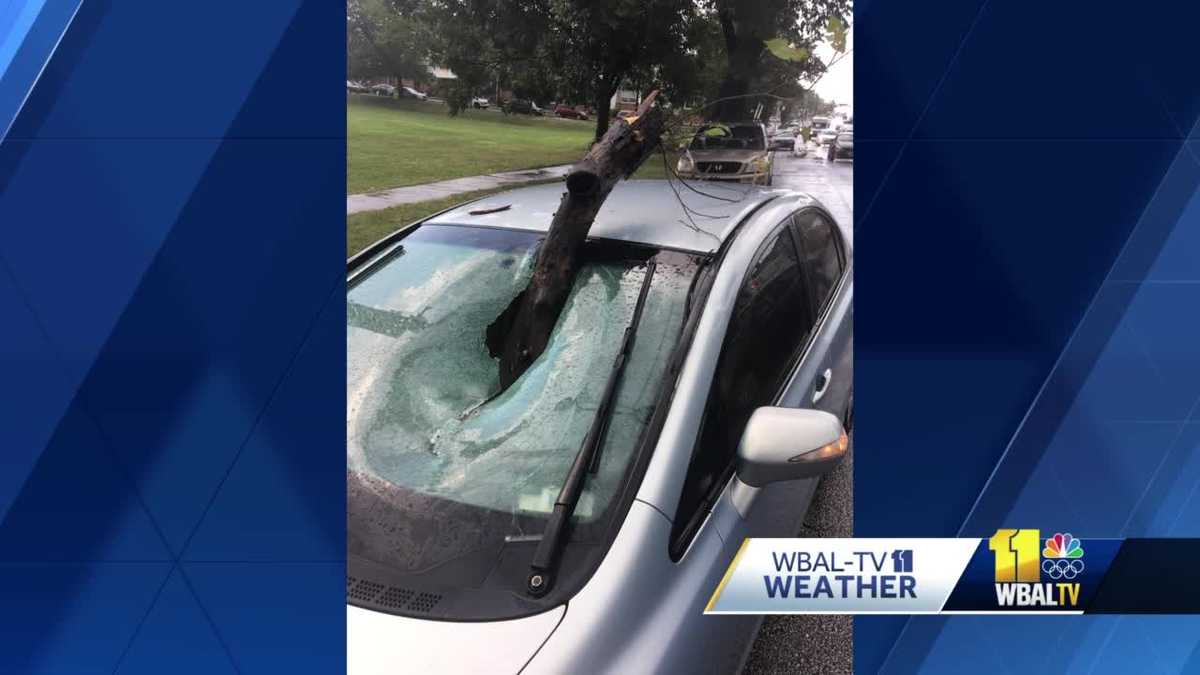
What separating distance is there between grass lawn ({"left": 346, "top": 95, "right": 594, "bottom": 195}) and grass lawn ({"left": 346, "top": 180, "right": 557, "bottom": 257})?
53 mm

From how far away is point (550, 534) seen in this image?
1.73m

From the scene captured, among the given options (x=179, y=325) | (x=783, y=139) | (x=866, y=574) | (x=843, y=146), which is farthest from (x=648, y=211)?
(x=179, y=325)

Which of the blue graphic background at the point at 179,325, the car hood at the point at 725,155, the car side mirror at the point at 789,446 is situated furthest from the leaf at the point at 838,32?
the blue graphic background at the point at 179,325

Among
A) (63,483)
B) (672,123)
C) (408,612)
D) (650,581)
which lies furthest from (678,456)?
(63,483)

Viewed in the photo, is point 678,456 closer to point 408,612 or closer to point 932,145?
point 408,612

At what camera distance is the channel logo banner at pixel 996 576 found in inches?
→ 78.4

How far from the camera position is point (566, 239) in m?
2.04

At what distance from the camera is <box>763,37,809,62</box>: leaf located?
1.95m

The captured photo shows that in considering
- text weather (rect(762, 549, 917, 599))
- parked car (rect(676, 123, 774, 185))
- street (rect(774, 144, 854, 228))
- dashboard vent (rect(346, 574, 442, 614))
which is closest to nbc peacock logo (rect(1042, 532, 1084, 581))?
text weather (rect(762, 549, 917, 599))

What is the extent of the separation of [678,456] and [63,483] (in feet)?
4.73

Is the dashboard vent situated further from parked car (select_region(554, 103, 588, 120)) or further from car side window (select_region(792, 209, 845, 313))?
car side window (select_region(792, 209, 845, 313))

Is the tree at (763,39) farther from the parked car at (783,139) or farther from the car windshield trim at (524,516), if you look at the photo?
the car windshield trim at (524,516)

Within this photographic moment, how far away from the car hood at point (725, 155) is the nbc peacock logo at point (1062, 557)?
1111 millimetres

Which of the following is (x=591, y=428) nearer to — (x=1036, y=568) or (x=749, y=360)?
(x=749, y=360)
